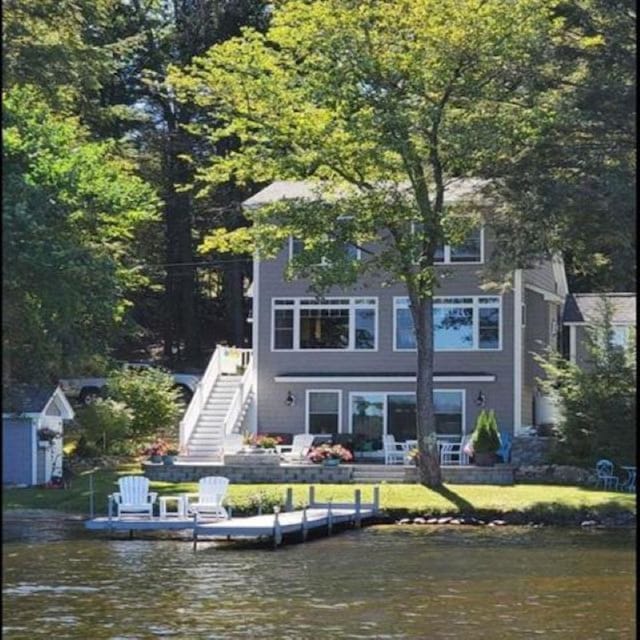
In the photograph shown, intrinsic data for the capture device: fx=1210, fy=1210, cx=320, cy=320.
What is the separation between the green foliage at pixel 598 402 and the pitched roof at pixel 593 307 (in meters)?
4.68

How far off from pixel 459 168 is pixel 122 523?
39.4 ft

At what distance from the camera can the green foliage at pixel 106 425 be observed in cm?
3497

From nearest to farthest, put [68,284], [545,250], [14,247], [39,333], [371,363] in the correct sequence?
[14,247]
[39,333]
[68,284]
[545,250]
[371,363]

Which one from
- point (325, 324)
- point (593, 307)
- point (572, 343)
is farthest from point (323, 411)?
point (593, 307)

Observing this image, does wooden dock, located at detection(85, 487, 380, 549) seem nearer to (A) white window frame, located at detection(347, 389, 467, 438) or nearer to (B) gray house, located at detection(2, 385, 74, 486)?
(B) gray house, located at detection(2, 385, 74, 486)

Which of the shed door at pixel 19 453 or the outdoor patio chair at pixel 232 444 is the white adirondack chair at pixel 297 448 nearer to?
the outdoor patio chair at pixel 232 444

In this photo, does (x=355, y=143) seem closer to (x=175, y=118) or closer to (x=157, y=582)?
(x=157, y=582)

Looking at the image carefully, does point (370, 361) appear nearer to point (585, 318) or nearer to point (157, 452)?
point (157, 452)

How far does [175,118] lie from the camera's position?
167 ft

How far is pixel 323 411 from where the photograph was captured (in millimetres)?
36219

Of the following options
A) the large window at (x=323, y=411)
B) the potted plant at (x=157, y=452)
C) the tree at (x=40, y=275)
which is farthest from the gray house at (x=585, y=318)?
the tree at (x=40, y=275)

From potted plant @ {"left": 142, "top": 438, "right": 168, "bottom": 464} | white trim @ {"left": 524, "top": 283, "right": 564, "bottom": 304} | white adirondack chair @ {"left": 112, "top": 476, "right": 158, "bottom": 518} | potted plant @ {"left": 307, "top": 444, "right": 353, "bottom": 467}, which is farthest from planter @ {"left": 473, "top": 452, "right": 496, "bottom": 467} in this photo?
white adirondack chair @ {"left": 112, "top": 476, "right": 158, "bottom": 518}

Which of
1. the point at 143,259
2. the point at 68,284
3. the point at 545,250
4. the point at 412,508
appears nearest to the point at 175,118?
the point at 143,259

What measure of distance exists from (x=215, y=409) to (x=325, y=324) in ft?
13.7
